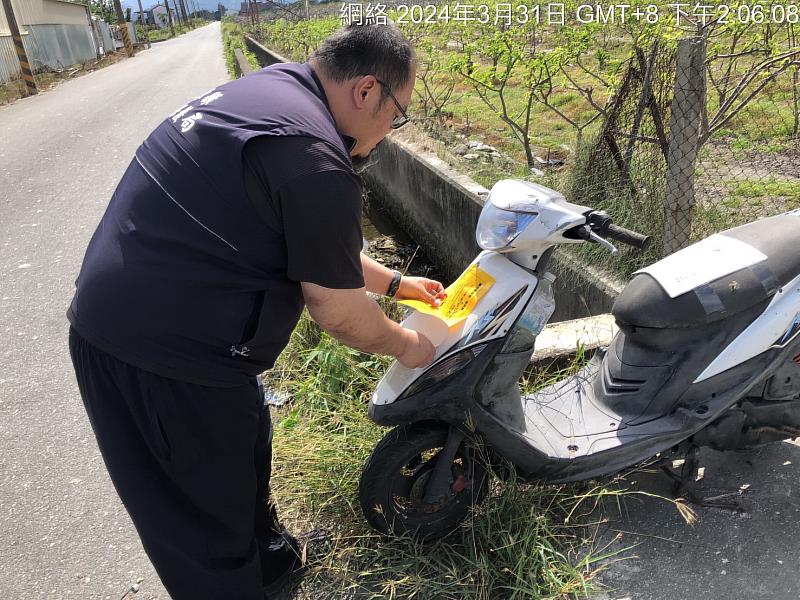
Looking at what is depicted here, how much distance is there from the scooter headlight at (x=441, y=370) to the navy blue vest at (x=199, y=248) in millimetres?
535

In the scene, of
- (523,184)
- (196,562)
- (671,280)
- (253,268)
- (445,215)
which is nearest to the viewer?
(253,268)

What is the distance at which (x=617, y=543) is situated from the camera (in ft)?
7.17

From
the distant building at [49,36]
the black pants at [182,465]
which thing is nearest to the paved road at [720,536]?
the black pants at [182,465]

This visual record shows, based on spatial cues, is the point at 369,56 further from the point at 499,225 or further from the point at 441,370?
the point at 441,370

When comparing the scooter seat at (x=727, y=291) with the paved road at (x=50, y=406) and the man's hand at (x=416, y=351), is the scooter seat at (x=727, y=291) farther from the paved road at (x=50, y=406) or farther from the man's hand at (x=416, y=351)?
the paved road at (x=50, y=406)

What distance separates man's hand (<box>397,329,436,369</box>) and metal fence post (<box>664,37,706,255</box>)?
6.92 ft

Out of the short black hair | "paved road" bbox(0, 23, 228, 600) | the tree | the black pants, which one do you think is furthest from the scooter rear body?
the tree

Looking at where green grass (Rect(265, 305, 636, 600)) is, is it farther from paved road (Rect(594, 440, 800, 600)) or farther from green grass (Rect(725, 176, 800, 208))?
green grass (Rect(725, 176, 800, 208))

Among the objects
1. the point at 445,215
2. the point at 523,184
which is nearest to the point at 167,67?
the point at 445,215

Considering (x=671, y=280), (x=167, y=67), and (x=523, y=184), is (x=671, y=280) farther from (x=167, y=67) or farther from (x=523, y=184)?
(x=167, y=67)

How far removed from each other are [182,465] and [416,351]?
0.74 meters

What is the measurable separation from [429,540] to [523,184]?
1.27m

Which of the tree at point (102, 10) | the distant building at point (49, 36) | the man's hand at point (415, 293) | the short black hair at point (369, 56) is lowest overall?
the man's hand at point (415, 293)

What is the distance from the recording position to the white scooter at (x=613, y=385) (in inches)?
77.6
